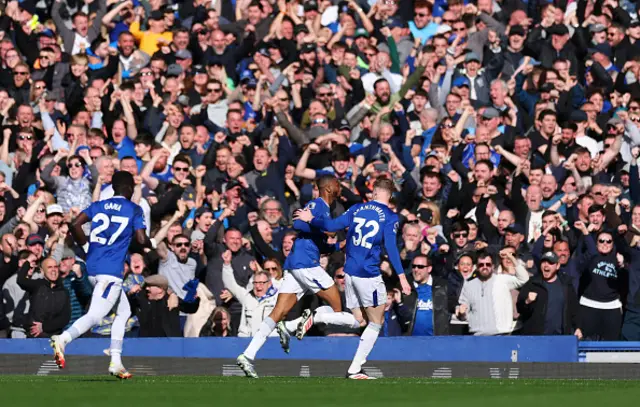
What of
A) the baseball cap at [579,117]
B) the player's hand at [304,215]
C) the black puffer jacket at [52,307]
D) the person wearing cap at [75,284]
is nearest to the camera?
the player's hand at [304,215]

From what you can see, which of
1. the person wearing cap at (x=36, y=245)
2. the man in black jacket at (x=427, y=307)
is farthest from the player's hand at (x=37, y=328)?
the man in black jacket at (x=427, y=307)

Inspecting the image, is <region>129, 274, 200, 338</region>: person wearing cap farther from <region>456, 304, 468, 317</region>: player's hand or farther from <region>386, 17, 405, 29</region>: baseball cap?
<region>386, 17, 405, 29</region>: baseball cap

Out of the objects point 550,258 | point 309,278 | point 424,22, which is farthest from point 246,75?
point 309,278

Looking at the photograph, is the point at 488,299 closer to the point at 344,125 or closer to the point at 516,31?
the point at 344,125

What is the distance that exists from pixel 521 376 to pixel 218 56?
32.4ft

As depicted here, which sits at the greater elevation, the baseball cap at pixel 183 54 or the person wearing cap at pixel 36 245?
the baseball cap at pixel 183 54

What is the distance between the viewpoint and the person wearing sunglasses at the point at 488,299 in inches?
755

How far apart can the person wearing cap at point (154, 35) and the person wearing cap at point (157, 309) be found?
7591 millimetres

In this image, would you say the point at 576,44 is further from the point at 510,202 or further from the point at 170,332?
the point at 170,332

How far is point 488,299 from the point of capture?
19.2m

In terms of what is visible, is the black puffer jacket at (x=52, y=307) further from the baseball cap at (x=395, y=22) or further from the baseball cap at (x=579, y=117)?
the baseball cap at (x=395, y=22)

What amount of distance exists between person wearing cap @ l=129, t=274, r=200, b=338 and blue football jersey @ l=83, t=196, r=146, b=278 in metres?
4.00

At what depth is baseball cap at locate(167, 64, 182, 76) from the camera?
25.1 meters

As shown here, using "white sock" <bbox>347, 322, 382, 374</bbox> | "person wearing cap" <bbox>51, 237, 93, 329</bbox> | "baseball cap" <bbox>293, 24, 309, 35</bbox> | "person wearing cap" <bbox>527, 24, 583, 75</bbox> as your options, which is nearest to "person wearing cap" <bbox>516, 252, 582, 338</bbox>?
"white sock" <bbox>347, 322, 382, 374</bbox>
